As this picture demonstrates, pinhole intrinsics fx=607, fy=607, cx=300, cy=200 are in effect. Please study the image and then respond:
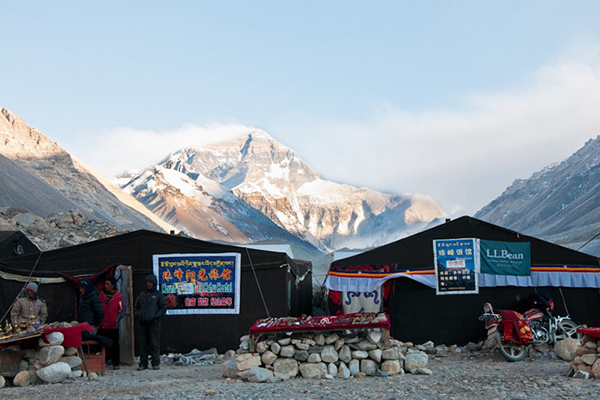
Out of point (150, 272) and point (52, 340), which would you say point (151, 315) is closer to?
point (52, 340)

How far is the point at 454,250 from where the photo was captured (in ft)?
37.9

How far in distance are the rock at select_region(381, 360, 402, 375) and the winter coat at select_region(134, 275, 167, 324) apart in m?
3.54

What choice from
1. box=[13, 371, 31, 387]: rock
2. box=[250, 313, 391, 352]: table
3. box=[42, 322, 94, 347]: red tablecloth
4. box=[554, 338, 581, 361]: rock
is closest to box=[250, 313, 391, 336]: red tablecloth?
box=[250, 313, 391, 352]: table

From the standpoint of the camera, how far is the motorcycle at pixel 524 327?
9.91m

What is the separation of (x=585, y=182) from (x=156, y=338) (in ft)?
354

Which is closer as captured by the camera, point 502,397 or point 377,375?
point 502,397

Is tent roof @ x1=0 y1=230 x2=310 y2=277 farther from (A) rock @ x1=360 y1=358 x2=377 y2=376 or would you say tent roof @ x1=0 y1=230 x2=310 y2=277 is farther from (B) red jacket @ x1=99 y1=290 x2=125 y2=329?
(A) rock @ x1=360 y1=358 x2=377 y2=376

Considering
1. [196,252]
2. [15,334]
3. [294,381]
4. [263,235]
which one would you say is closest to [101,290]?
[196,252]

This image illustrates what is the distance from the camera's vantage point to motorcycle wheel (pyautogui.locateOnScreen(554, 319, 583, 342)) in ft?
34.8

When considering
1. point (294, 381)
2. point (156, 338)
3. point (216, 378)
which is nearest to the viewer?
point (294, 381)

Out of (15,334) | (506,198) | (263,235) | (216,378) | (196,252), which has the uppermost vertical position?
(506,198)

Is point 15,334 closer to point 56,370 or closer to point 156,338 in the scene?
point 56,370

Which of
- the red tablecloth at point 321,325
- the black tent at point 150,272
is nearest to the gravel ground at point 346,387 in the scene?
the red tablecloth at point 321,325

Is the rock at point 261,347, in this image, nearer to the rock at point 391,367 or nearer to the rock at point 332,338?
the rock at point 332,338
